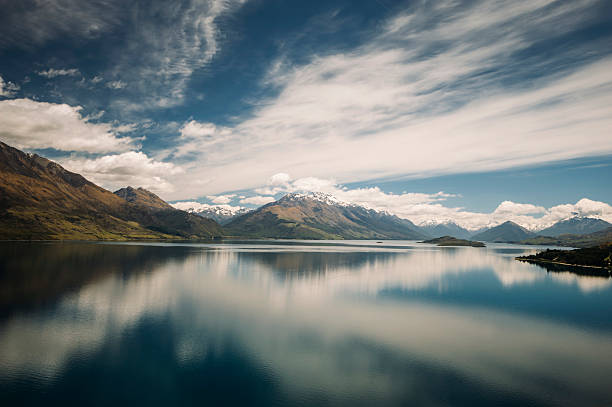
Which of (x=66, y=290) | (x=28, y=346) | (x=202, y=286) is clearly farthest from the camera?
(x=202, y=286)

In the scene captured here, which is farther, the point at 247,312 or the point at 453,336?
the point at 247,312

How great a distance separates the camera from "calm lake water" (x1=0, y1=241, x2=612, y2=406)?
27.8 m

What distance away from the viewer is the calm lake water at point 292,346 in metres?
27.8

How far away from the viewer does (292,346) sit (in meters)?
39.3

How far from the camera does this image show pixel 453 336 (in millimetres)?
44844

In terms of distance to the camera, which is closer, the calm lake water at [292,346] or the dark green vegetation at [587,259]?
the calm lake water at [292,346]

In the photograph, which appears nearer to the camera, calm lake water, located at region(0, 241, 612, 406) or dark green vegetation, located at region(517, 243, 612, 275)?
calm lake water, located at region(0, 241, 612, 406)

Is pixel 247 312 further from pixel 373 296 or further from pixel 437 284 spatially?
pixel 437 284

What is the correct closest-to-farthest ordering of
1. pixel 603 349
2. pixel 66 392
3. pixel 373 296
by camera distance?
pixel 66 392, pixel 603 349, pixel 373 296

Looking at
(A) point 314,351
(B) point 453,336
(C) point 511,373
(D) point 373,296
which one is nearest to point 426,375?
(C) point 511,373

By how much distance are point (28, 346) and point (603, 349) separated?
226 ft

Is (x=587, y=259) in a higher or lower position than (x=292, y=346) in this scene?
lower

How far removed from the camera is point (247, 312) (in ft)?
186

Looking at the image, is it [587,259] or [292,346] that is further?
[587,259]
